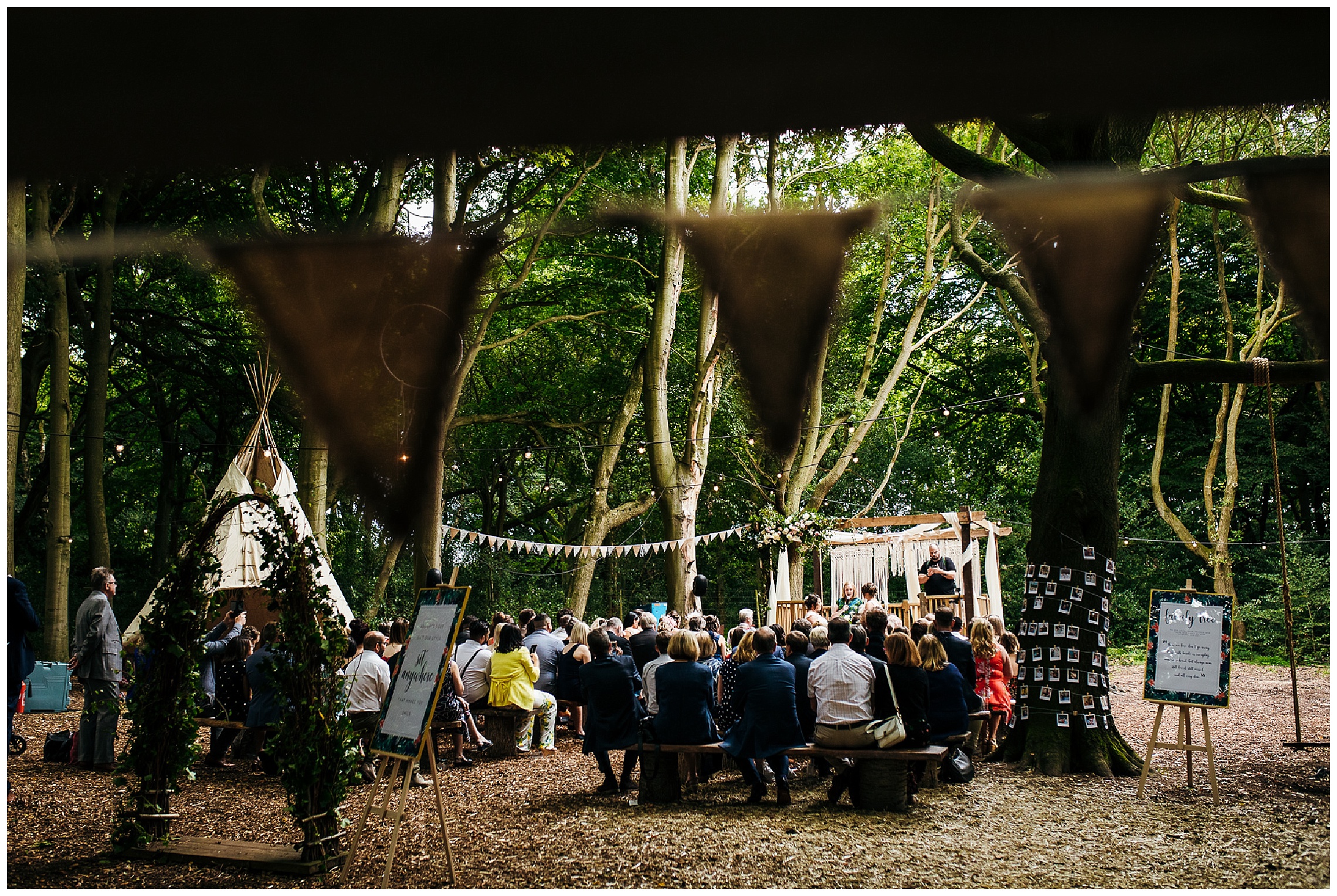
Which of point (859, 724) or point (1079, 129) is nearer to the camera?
point (859, 724)

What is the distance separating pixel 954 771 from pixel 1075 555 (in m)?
2.05

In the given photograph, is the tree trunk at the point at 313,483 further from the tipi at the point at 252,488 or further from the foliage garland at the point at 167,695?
the foliage garland at the point at 167,695

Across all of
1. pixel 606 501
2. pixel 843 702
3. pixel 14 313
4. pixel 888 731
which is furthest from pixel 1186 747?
pixel 606 501

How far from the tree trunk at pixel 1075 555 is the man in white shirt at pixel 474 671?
4434 millimetres

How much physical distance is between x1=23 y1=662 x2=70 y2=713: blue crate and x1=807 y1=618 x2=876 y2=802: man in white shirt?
9659 mm

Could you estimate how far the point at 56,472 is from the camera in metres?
12.8

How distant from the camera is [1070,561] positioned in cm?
786

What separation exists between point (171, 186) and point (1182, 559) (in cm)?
2272

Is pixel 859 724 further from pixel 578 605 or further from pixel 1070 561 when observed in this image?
pixel 578 605

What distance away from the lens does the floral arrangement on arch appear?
1482cm

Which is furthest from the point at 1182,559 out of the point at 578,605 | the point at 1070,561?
the point at 1070,561

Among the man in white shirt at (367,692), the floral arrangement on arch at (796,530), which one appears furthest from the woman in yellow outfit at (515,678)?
the floral arrangement on arch at (796,530)

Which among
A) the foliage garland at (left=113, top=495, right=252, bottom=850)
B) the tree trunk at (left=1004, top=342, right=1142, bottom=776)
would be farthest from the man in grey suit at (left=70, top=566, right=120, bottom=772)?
the tree trunk at (left=1004, top=342, right=1142, bottom=776)

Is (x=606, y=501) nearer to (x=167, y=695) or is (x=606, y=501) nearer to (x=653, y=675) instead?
(x=653, y=675)
